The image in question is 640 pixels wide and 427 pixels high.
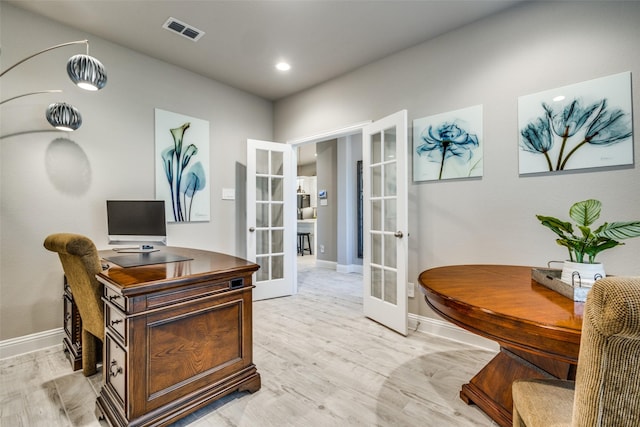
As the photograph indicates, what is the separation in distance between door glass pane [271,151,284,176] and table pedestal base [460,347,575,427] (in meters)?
3.12

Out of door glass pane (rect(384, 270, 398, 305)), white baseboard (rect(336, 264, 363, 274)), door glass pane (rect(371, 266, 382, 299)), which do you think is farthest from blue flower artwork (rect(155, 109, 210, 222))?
white baseboard (rect(336, 264, 363, 274))

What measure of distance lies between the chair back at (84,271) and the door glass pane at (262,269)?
2.07 meters

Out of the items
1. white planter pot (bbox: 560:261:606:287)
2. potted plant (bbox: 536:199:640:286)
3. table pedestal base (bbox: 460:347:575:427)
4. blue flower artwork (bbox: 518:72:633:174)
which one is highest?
blue flower artwork (bbox: 518:72:633:174)

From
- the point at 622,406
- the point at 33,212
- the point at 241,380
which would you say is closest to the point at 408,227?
the point at 241,380

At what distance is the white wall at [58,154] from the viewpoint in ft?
7.50

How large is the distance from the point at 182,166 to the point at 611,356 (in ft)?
11.7

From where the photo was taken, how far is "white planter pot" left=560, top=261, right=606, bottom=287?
45.3 inches

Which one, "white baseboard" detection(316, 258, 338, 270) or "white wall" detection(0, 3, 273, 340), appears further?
"white baseboard" detection(316, 258, 338, 270)

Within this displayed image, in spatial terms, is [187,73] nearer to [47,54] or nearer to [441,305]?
[47,54]

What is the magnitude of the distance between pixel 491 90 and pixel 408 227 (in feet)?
4.51

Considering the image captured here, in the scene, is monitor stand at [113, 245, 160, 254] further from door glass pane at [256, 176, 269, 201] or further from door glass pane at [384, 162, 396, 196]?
door glass pane at [384, 162, 396, 196]

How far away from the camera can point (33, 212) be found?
2.36 metres

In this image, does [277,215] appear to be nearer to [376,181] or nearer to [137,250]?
[376,181]

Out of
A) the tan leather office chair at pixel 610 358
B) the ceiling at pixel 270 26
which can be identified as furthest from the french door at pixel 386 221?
the tan leather office chair at pixel 610 358
